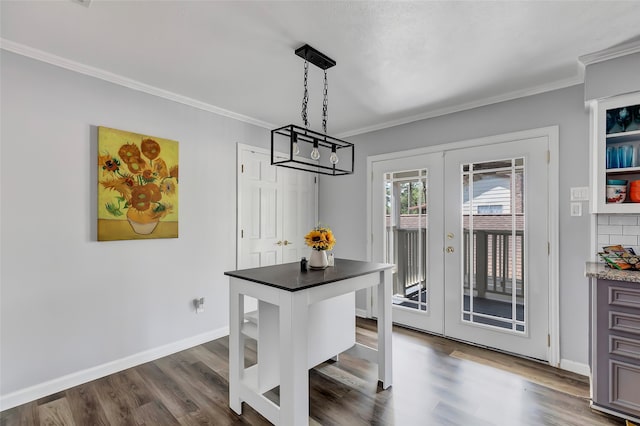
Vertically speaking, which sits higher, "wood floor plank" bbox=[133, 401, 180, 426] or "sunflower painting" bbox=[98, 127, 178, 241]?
"sunflower painting" bbox=[98, 127, 178, 241]

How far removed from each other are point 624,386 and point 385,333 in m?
1.49

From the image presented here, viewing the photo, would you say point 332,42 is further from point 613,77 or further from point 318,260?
point 613,77

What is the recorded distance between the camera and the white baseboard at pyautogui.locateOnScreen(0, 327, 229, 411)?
7.13ft

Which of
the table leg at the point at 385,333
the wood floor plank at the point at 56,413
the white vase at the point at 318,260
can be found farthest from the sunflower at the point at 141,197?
the table leg at the point at 385,333

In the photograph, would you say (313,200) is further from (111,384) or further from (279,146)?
(111,384)

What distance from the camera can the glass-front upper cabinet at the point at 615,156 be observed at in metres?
2.23

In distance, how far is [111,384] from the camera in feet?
8.04

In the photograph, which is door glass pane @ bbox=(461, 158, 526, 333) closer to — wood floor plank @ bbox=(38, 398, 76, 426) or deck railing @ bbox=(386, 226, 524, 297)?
deck railing @ bbox=(386, 226, 524, 297)

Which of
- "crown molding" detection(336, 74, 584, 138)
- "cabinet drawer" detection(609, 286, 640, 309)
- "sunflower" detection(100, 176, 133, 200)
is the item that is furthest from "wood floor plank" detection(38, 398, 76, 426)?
"crown molding" detection(336, 74, 584, 138)

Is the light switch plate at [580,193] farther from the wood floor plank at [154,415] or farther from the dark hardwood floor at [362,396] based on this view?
the wood floor plank at [154,415]

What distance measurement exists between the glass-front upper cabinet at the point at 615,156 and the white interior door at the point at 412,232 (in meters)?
1.33

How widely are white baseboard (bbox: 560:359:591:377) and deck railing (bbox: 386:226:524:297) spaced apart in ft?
→ 2.03

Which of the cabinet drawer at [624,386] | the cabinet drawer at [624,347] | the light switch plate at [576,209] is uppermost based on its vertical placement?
the light switch plate at [576,209]

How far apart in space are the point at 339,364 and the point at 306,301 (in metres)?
1.27
